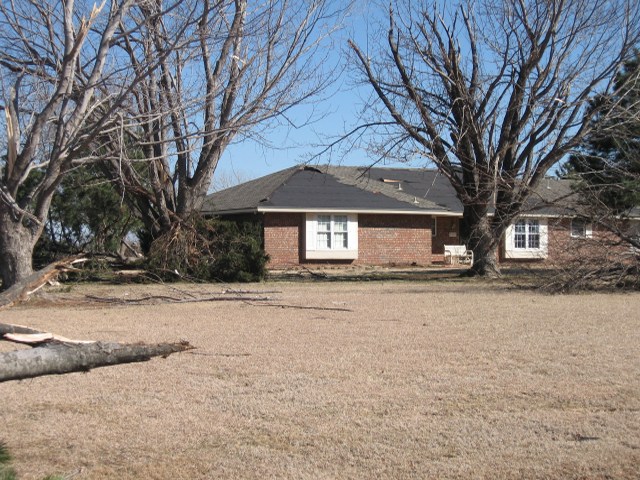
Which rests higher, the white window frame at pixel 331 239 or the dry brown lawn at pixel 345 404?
the white window frame at pixel 331 239

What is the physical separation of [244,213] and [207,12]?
16.7m

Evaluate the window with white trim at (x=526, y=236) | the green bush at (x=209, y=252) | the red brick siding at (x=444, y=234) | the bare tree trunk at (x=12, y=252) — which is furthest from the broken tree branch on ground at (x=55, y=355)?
the window with white trim at (x=526, y=236)

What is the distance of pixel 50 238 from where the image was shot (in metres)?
27.0

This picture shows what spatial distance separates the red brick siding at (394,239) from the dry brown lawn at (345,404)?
1971cm

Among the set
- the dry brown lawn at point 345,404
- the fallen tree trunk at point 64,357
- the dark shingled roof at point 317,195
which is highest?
the dark shingled roof at point 317,195

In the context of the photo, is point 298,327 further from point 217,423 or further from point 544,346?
point 217,423

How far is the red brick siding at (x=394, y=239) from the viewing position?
109 ft

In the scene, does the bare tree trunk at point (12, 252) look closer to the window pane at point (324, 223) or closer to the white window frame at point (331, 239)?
the white window frame at point (331, 239)

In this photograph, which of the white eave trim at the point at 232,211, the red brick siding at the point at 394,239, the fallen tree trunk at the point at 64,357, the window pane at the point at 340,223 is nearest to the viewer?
the fallen tree trunk at the point at 64,357

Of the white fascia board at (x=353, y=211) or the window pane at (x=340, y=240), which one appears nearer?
the white fascia board at (x=353, y=211)

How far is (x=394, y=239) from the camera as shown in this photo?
33.8 meters

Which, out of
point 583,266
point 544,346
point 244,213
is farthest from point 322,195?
point 544,346

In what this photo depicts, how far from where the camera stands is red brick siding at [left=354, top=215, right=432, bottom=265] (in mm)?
33250

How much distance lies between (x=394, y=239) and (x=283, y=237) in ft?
16.5
